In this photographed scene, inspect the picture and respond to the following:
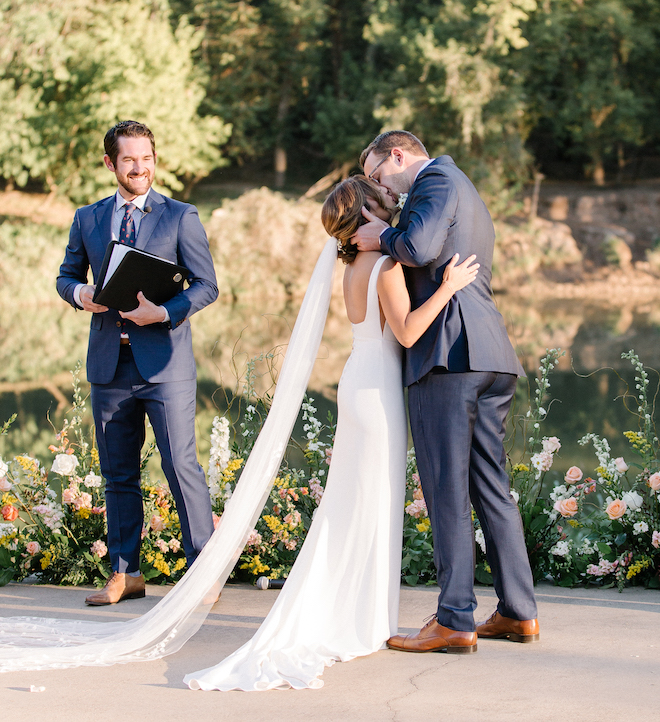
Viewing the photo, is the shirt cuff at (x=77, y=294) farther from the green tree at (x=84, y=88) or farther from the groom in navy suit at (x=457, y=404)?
the green tree at (x=84, y=88)

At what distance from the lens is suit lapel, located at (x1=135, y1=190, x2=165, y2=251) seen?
3807 mm

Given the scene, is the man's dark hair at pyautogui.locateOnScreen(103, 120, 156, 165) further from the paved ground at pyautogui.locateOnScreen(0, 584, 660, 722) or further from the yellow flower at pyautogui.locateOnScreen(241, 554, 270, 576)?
the paved ground at pyautogui.locateOnScreen(0, 584, 660, 722)

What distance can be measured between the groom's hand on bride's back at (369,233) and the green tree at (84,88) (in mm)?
25115

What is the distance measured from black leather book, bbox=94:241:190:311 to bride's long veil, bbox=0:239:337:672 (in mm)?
672

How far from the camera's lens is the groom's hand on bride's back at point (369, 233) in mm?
3117

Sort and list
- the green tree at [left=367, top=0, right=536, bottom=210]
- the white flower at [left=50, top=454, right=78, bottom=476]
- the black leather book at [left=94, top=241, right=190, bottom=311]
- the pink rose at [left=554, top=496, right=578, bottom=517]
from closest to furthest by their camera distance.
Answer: the black leather book at [left=94, top=241, right=190, bottom=311] → the pink rose at [left=554, top=496, right=578, bottom=517] → the white flower at [left=50, top=454, right=78, bottom=476] → the green tree at [left=367, top=0, right=536, bottom=210]

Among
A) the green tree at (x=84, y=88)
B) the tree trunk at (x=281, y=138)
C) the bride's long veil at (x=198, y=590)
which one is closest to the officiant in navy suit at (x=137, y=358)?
the bride's long veil at (x=198, y=590)

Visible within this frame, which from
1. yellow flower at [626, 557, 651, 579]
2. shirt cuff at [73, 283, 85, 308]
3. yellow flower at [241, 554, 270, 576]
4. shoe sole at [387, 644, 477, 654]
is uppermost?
shirt cuff at [73, 283, 85, 308]

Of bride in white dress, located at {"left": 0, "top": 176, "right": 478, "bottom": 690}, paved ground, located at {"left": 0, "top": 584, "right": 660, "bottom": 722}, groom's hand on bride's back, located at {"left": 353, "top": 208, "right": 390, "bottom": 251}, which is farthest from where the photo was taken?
groom's hand on bride's back, located at {"left": 353, "top": 208, "right": 390, "bottom": 251}

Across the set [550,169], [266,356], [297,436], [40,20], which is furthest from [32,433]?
[550,169]

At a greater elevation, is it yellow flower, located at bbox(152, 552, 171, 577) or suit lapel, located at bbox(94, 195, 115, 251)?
suit lapel, located at bbox(94, 195, 115, 251)

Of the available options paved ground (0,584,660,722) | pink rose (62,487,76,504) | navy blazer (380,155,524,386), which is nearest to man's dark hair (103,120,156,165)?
navy blazer (380,155,524,386)

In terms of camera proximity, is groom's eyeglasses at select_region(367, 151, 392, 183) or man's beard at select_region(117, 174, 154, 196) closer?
groom's eyeglasses at select_region(367, 151, 392, 183)

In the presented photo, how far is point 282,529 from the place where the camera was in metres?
4.14
